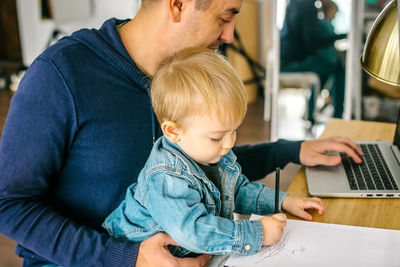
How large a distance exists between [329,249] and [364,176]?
1.17 ft

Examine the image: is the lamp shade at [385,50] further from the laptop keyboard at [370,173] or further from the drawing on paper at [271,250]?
the drawing on paper at [271,250]

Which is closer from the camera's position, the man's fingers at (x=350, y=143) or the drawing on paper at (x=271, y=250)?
the drawing on paper at (x=271, y=250)

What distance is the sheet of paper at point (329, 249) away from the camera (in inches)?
32.0

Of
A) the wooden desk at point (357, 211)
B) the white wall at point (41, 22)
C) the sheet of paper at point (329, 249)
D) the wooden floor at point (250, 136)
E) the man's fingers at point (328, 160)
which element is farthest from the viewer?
the white wall at point (41, 22)

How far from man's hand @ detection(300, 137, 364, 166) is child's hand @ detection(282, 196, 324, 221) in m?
0.21

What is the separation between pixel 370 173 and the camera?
1157 mm

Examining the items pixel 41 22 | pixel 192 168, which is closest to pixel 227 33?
pixel 192 168

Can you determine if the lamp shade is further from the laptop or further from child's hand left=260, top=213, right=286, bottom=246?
child's hand left=260, top=213, right=286, bottom=246

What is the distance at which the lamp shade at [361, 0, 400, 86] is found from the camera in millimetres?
957

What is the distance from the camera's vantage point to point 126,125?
101 cm

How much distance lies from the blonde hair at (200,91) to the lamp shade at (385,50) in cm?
32

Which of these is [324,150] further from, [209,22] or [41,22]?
[41,22]

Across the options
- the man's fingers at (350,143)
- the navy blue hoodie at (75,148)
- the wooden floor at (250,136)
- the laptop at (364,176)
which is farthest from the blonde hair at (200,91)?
the wooden floor at (250,136)

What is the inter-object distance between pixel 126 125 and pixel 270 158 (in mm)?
451
